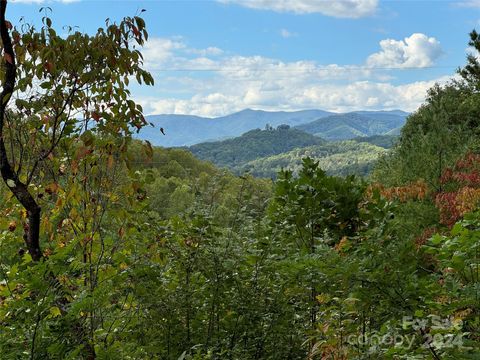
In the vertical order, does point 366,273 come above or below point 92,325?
above

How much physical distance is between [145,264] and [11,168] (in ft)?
4.82

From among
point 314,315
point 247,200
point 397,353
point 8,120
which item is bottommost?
point 314,315

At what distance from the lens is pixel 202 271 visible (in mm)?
4484

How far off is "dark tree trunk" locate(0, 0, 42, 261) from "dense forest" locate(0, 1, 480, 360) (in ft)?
0.04

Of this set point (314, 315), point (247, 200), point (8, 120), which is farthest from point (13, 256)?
point (314, 315)

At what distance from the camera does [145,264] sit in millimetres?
4293

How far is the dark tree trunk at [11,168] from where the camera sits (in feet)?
11.4

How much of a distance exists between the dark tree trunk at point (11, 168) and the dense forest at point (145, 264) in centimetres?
1

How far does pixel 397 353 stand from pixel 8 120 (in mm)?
3388

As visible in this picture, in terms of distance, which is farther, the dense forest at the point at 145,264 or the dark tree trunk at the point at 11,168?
the dark tree trunk at the point at 11,168

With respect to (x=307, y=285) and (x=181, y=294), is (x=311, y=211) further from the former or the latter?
(x=181, y=294)

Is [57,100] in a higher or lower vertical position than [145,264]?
higher

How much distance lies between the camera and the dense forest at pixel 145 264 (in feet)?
9.98

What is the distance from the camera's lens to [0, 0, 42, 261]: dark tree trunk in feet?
11.4
